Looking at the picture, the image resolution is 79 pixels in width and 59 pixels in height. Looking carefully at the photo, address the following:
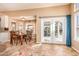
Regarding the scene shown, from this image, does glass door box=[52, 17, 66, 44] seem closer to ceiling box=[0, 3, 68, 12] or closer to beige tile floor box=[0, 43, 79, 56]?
beige tile floor box=[0, 43, 79, 56]

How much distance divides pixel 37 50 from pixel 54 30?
83 centimetres

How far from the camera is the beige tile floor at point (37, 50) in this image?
3714mm

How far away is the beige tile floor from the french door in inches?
7.6

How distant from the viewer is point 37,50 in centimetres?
381

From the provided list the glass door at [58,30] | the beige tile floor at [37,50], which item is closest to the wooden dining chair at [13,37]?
the beige tile floor at [37,50]

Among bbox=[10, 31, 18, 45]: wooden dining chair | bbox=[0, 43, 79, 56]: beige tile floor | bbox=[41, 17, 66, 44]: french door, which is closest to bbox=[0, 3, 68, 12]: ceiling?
bbox=[41, 17, 66, 44]: french door

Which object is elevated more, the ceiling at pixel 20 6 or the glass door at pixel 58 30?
the ceiling at pixel 20 6

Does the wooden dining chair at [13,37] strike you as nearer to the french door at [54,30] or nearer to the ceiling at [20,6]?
the ceiling at [20,6]

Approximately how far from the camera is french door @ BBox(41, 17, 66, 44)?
385 cm

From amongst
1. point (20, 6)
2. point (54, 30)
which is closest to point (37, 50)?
point (54, 30)

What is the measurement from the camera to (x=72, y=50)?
3.73m

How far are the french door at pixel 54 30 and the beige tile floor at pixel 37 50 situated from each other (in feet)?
0.63

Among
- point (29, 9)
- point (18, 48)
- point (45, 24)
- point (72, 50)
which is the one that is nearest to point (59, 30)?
point (45, 24)

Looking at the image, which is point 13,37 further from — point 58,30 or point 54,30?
point 58,30
